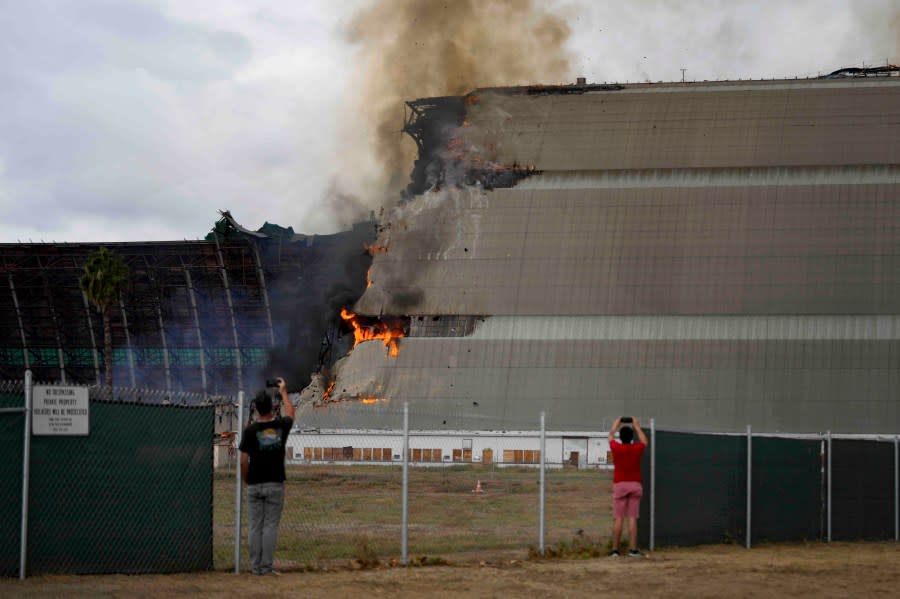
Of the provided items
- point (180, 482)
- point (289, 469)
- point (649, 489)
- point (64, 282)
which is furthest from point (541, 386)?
point (180, 482)

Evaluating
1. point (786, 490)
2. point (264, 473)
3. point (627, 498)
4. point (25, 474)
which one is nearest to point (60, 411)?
point (25, 474)

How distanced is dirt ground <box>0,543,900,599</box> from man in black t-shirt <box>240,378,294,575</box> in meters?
0.55

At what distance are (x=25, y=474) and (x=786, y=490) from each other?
14384mm

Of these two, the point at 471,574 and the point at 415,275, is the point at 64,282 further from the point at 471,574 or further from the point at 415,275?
the point at 471,574

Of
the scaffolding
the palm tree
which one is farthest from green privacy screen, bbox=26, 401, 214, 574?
the scaffolding

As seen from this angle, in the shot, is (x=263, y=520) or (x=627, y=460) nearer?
(x=263, y=520)

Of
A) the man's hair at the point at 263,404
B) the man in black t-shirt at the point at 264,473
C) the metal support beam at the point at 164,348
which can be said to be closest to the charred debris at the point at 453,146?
the metal support beam at the point at 164,348

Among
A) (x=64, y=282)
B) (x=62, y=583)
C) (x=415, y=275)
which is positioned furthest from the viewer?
(x=64, y=282)

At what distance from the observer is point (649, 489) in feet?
69.8

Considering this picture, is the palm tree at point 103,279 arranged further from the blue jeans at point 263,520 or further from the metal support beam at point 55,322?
the blue jeans at point 263,520

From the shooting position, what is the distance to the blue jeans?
17156mm

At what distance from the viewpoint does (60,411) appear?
16.7 meters

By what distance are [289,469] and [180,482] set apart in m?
27.1

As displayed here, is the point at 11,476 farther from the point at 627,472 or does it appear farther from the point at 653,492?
the point at 653,492
